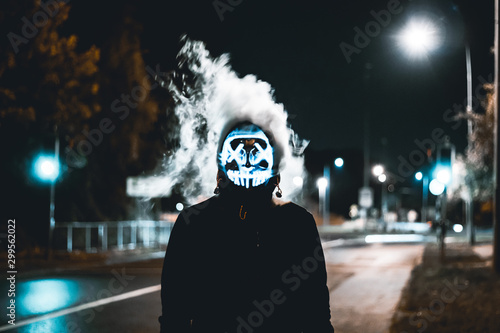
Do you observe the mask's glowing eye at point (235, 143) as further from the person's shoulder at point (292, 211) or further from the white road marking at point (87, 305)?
the white road marking at point (87, 305)

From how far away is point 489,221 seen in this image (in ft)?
239

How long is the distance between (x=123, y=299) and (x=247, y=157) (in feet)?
33.0

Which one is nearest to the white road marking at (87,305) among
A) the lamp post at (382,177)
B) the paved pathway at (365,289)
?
the paved pathway at (365,289)

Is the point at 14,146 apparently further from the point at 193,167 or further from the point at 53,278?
the point at 193,167

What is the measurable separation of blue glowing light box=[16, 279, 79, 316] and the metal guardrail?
33.0ft

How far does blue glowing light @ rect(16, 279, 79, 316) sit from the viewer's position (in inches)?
422

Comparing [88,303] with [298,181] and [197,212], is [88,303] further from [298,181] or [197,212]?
[197,212]

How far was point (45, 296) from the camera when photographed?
40.3 ft

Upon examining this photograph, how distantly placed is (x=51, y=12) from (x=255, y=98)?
772 inches

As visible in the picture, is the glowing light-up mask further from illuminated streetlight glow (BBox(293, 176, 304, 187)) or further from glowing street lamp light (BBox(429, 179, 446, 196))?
glowing street lamp light (BBox(429, 179, 446, 196))

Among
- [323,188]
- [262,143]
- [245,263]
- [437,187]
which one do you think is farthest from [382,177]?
[245,263]

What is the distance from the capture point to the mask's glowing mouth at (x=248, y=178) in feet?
9.00

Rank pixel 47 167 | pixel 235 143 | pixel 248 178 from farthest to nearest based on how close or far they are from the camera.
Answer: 1. pixel 47 167
2. pixel 235 143
3. pixel 248 178

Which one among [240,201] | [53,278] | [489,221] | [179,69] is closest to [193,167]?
[179,69]
